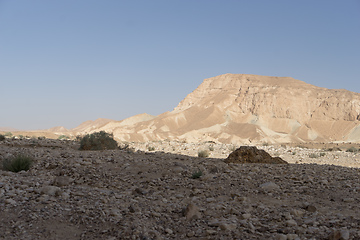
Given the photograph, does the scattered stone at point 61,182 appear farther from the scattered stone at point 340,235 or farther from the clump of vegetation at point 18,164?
the scattered stone at point 340,235

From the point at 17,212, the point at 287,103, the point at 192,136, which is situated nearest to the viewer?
the point at 17,212

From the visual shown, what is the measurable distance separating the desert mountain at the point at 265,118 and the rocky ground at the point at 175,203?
54158mm

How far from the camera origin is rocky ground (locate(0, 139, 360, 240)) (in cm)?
444

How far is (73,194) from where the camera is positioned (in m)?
5.72

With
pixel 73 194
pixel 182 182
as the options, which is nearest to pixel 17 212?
pixel 73 194

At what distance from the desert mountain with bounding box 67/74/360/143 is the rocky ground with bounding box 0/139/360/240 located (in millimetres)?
54158

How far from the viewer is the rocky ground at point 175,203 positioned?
4.44 metres

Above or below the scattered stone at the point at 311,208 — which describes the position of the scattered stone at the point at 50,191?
above

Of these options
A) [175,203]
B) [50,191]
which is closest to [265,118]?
[175,203]

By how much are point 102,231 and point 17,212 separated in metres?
1.38

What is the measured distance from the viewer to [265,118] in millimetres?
75125

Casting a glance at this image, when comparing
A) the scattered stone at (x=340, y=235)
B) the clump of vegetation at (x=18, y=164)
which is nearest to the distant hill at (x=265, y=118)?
the clump of vegetation at (x=18, y=164)

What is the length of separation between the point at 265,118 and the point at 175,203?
7221 centimetres

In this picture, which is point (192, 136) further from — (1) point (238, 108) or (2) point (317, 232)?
(2) point (317, 232)
